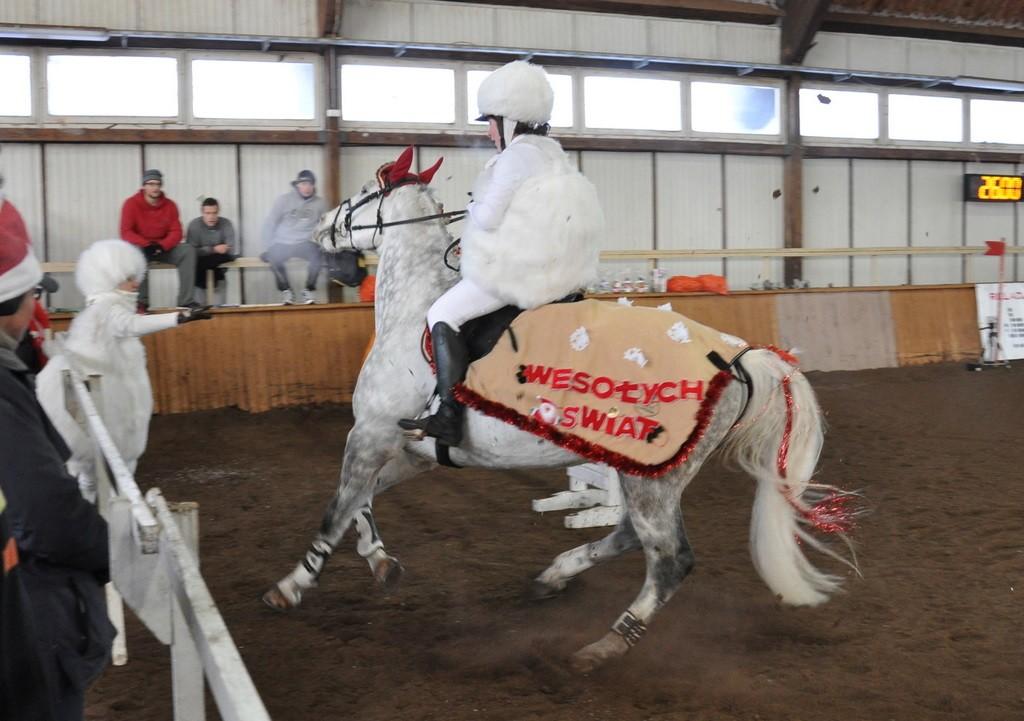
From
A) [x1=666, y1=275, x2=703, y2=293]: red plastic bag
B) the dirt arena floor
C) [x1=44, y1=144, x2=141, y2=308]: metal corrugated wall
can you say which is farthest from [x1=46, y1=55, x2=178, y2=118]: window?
[x1=666, y1=275, x2=703, y2=293]: red plastic bag

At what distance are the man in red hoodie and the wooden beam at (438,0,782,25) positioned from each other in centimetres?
693

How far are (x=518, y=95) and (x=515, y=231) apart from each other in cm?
62

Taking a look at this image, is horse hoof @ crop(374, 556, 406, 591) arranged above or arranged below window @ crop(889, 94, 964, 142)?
below

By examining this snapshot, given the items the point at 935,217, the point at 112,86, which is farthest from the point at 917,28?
the point at 112,86

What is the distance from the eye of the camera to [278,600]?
4.67 metres

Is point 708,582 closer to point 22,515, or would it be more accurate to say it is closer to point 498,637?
point 498,637

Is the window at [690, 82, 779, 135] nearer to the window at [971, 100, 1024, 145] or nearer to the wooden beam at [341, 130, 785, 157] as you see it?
the wooden beam at [341, 130, 785, 157]

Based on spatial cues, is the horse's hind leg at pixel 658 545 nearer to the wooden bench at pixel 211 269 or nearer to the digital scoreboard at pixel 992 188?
the wooden bench at pixel 211 269

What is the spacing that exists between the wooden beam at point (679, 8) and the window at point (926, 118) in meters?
3.74

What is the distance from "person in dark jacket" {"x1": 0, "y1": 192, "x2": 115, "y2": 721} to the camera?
1.87 m

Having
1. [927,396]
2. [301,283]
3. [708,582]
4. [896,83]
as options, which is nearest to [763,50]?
[896,83]

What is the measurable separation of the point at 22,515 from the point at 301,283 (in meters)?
11.8

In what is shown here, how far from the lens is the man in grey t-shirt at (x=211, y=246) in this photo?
11.8 metres

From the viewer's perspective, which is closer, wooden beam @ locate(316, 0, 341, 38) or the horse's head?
the horse's head
